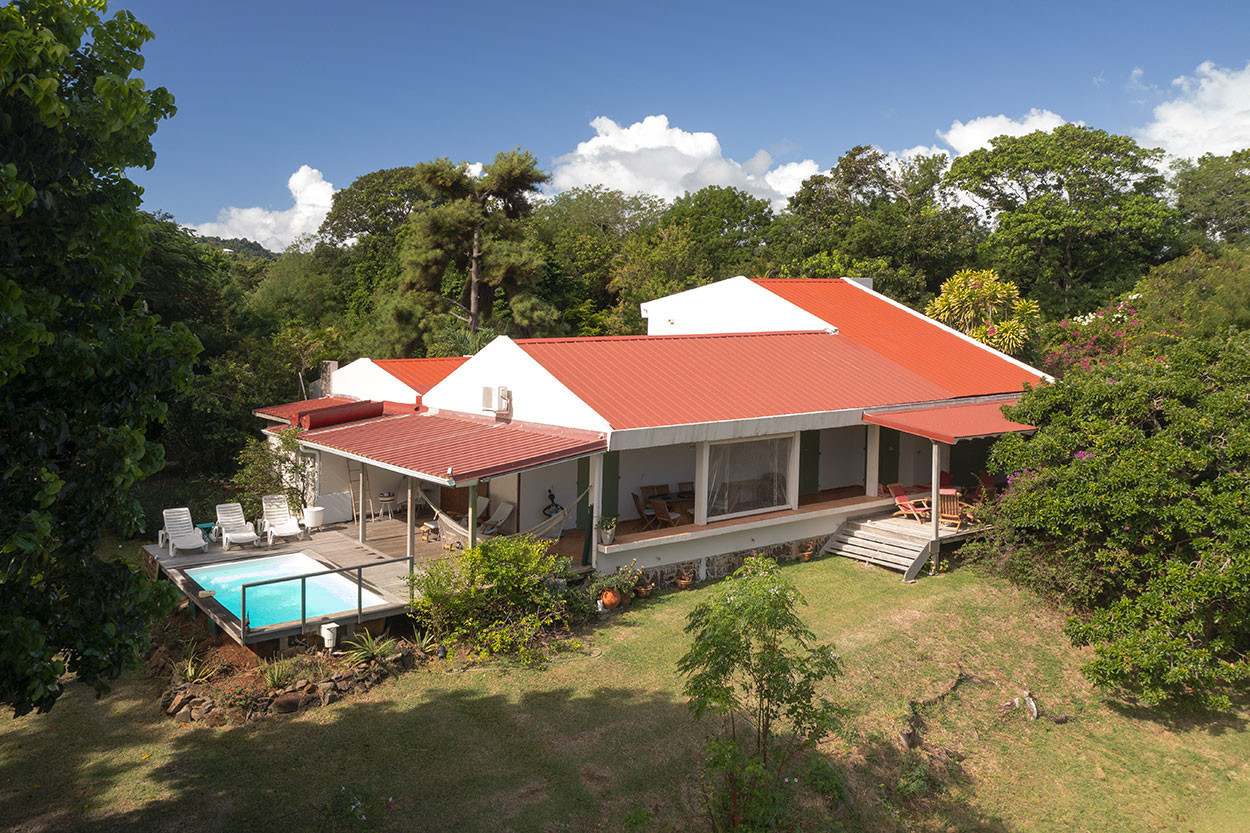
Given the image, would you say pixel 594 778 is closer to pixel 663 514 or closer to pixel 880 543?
pixel 663 514

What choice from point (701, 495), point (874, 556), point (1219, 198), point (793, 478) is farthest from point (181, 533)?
point (1219, 198)

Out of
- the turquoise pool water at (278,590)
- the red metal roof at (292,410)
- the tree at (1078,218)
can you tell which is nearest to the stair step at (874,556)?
the turquoise pool water at (278,590)

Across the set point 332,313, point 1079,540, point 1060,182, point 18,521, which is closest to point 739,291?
point 1079,540

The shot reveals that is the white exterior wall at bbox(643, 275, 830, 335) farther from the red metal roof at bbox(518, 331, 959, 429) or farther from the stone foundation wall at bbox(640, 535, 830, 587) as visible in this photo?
the stone foundation wall at bbox(640, 535, 830, 587)

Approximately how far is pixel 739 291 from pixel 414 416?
484 inches

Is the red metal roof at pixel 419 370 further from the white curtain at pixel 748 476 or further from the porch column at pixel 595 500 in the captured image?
the white curtain at pixel 748 476

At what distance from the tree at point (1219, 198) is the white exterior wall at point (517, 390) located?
1994 inches

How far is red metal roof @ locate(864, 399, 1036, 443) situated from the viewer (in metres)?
17.0

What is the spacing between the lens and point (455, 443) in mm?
15039

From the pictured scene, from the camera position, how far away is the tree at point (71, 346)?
17.9 feet

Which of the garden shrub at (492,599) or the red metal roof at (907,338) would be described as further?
the red metal roof at (907,338)

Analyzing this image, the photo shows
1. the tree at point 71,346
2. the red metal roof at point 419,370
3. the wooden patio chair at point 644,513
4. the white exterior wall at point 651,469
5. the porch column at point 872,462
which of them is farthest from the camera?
the red metal roof at point 419,370

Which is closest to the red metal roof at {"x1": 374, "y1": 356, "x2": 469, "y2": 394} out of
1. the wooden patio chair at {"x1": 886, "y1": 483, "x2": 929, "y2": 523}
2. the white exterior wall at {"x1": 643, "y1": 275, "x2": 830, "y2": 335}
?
the white exterior wall at {"x1": 643, "y1": 275, "x2": 830, "y2": 335}

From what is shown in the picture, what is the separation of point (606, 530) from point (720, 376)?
222 inches
